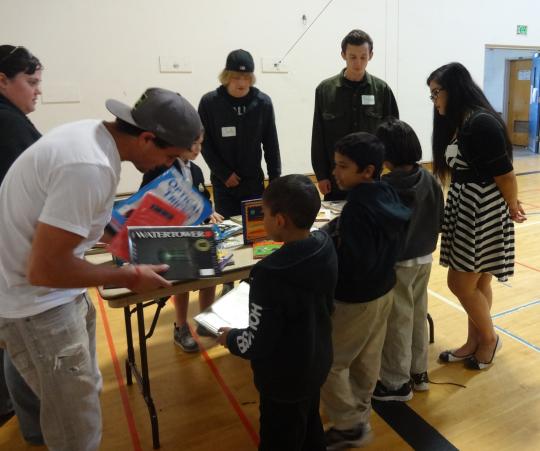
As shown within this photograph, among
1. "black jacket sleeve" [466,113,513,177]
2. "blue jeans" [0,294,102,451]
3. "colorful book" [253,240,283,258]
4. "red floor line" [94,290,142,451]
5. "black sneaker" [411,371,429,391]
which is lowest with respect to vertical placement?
"red floor line" [94,290,142,451]

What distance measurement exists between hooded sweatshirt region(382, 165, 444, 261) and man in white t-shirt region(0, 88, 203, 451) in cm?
92

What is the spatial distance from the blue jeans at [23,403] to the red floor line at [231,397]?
814mm

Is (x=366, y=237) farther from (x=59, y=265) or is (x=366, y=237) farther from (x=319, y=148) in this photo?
(x=319, y=148)

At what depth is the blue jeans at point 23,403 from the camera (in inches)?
69.4

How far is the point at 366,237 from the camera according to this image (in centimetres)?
155

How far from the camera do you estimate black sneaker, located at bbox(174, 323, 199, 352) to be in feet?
8.46

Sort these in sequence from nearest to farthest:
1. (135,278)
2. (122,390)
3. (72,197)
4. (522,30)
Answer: (72,197) < (135,278) < (122,390) < (522,30)

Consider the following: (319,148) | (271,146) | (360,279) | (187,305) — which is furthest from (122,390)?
(319,148)

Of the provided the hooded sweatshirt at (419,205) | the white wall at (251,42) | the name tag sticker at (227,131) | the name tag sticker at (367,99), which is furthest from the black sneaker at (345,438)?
the white wall at (251,42)

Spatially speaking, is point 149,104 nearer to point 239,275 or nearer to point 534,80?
point 239,275

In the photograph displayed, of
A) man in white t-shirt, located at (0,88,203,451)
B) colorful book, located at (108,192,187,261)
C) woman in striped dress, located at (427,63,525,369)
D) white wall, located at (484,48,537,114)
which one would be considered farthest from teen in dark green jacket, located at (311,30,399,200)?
white wall, located at (484,48,537,114)

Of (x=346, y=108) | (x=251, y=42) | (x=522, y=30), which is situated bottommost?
(x=346, y=108)

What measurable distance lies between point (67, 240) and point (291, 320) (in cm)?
64

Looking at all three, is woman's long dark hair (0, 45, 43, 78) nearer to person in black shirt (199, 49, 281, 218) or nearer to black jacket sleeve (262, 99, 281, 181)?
person in black shirt (199, 49, 281, 218)
